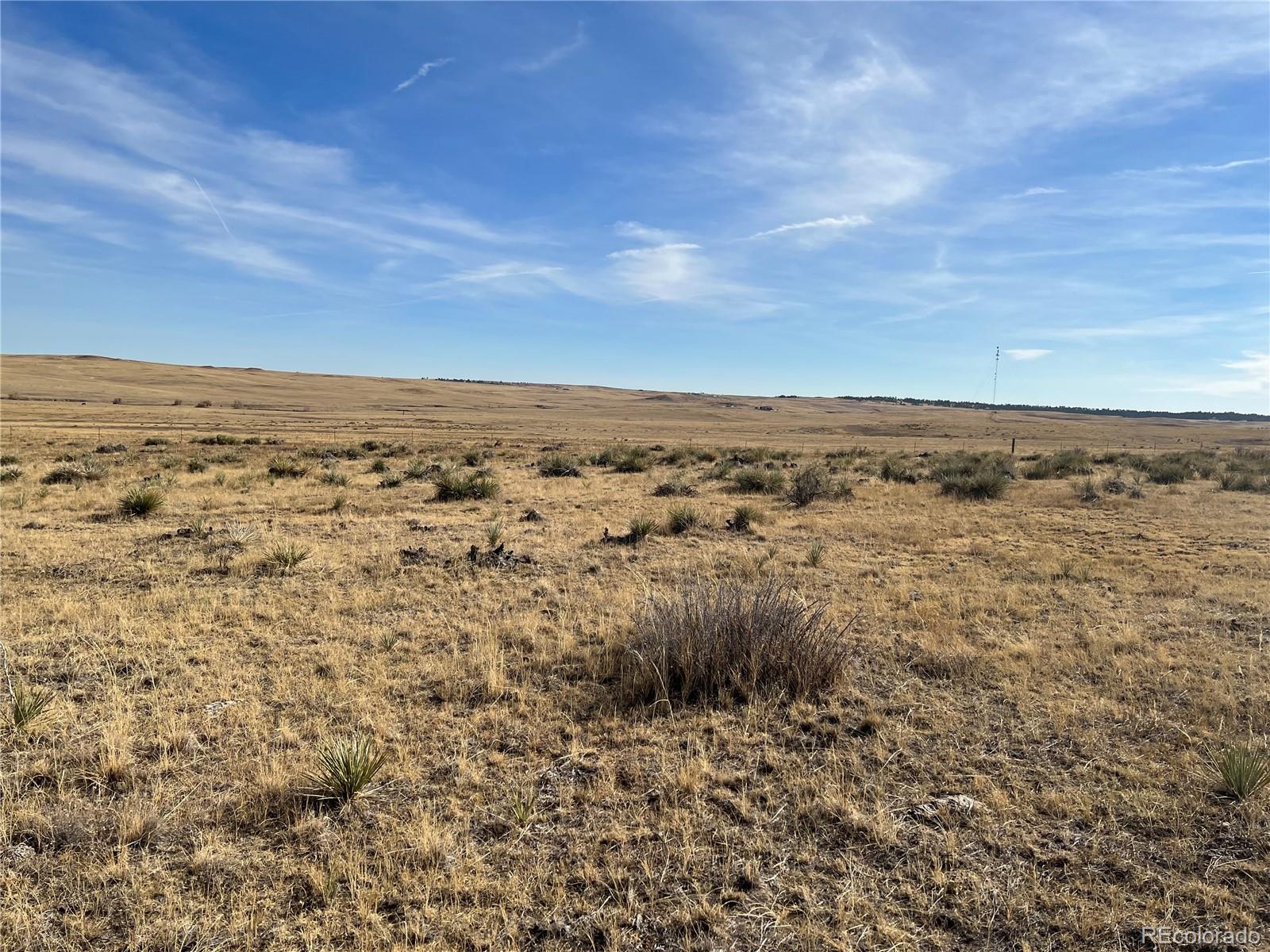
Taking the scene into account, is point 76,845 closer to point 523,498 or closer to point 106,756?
point 106,756

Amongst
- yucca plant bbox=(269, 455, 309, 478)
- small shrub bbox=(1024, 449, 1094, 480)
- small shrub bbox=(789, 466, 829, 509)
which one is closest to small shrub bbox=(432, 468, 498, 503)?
yucca plant bbox=(269, 455, 309, 478)

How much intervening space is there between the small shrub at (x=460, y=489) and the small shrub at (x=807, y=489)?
8.47 meters

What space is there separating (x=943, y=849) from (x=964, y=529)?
1145 centimetres

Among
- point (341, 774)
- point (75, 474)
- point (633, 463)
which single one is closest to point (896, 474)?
point (633, 463)

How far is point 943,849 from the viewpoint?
3562 millimetres

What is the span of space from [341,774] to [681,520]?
32.6 ft

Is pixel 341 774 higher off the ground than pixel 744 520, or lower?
lower

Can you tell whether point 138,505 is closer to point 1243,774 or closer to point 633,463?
point 633,463

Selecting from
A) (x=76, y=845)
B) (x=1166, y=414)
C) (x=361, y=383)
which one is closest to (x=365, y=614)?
(x=76, y=845)

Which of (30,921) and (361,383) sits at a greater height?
(361,383)

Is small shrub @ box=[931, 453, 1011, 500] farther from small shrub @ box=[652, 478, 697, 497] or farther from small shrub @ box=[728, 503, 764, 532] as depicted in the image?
small shrub @ box=[728, 503, 764, 532]

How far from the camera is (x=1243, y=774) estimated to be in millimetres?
3977

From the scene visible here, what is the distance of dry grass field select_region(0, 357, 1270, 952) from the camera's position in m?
3.13

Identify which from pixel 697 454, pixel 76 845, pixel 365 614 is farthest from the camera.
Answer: pixel 697 454
